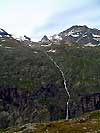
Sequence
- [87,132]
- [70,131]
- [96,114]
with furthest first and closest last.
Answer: [96,114] < [70,131] < [87,132]

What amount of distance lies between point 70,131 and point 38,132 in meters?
9.44

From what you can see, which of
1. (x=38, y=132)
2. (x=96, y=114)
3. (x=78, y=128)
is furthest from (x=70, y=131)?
(x=96, y=114)

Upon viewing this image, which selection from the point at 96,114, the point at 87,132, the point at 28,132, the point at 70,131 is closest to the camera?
the point at 87,132

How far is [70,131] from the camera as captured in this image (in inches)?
3782

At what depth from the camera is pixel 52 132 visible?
321 ft

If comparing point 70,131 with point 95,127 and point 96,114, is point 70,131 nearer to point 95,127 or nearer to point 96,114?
point 95,127

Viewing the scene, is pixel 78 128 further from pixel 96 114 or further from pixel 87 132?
pixel 96 114

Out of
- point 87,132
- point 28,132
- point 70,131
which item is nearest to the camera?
point 87,132

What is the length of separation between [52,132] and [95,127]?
11.6 m

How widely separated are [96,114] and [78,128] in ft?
148

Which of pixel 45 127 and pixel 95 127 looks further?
pixel 45 127

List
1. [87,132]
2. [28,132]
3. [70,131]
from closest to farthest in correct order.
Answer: [87,132], [70,131], [28,132]

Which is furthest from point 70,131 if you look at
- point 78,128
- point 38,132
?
point 38,132

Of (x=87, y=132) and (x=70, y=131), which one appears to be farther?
(x=70, y=131)
